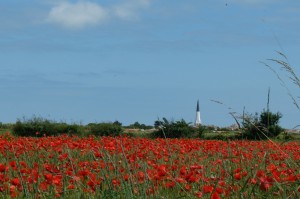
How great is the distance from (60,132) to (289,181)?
69.3 ft

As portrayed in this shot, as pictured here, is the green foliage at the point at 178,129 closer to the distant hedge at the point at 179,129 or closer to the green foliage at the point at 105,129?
the distant hedge at the point at 179,129

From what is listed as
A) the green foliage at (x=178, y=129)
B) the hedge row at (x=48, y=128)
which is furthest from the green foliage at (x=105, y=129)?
the green foliage at (x=178, y=129)

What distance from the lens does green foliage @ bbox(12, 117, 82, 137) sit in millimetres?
25156

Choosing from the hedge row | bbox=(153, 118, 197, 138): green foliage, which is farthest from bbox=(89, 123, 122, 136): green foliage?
bbox=(153, 118, 197, 138): green foliage

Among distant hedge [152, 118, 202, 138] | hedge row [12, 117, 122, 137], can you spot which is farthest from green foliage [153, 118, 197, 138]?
hedge row [12, 117, 122, 137]

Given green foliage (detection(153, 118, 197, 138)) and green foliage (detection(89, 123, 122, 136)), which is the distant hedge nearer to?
green foliage (detection(153, 118, 197, 138))

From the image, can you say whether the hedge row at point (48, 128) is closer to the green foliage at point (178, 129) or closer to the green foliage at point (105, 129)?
the green foliage at point (105, 129)

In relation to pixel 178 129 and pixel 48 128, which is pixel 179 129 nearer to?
pixel 178 129

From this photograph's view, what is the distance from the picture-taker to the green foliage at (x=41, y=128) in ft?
82.5

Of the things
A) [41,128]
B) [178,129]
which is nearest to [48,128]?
[41,128]

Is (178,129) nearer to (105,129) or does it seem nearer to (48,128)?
(105,129)

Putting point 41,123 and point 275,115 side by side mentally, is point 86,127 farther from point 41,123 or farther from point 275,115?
point 275,115

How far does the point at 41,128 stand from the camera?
82.5ft

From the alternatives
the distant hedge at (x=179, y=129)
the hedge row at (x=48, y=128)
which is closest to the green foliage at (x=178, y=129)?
the distant hedge at (x=179, y=129)
